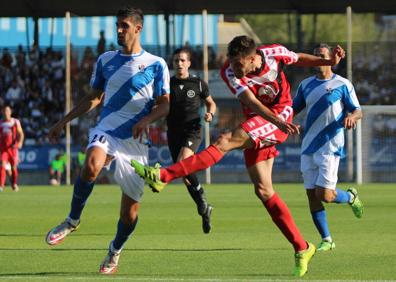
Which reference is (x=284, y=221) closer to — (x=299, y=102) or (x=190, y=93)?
(x=299, y=102)

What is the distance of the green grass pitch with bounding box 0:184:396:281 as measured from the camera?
10117 millimetres

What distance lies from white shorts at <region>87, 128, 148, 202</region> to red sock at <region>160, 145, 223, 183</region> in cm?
49

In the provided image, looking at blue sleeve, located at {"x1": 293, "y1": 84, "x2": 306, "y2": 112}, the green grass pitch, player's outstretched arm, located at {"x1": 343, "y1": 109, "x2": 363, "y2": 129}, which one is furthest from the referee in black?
player's outstretched arm, located at {"x1": 343, "y1": 109, "x2": 363, "y2": 129}

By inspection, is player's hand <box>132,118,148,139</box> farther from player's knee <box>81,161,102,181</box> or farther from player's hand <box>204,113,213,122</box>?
player's hand <box>204,113,213,122</box>

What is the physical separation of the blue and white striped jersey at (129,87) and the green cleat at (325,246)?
313 cm

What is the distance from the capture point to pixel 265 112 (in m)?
9.68

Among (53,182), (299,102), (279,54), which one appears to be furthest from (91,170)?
(53,182)

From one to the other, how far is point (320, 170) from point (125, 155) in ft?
12.2

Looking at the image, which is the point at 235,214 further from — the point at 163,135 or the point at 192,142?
the point at 163,135

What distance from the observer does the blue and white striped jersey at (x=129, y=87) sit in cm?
1016

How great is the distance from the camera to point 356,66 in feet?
120

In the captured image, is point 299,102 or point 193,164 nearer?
point 193,164

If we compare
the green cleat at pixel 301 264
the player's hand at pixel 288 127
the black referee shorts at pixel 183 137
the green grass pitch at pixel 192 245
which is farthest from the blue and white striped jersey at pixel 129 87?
the black referee shorts at pixel 183 137

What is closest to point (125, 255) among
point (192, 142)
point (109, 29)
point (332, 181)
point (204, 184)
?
point (332, 181)
